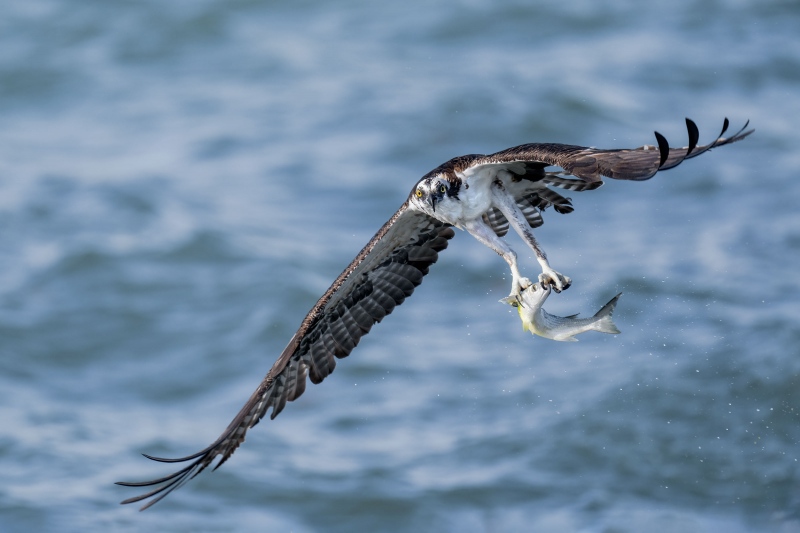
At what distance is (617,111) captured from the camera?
21.5m

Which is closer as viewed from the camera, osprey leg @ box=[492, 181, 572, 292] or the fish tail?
the fish tail

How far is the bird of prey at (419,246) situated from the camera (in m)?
8.47

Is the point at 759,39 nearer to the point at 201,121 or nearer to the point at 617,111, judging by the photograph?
the point at 617,111

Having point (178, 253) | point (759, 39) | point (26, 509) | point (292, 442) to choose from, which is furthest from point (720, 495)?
point (759, 39)

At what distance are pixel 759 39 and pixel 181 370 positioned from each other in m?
13.1

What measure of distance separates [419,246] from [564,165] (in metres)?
2.84

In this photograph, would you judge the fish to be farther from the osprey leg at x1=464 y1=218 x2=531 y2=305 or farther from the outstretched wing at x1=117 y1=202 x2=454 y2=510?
the outstretched wing at x1=117 y1=202 x2=454 y2=510

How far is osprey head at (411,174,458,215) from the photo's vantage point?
9.19m

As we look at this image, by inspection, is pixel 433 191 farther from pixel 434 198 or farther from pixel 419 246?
pixel 419 246

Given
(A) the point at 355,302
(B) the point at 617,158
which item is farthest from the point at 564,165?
(A) the point at 355,302

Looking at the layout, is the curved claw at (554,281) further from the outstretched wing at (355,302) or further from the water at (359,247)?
the water at (359,247)

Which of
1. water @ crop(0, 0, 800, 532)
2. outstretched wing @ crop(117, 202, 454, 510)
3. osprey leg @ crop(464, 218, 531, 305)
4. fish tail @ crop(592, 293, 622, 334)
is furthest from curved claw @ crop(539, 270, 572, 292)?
water @ crop(0, 0, 800, 532)

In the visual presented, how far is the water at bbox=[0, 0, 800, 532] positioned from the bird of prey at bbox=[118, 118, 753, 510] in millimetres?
3530

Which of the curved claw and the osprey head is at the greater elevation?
the osprey head
